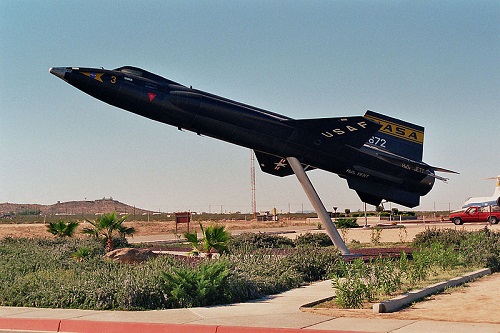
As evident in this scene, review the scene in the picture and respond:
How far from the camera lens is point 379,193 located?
2320 centimetres

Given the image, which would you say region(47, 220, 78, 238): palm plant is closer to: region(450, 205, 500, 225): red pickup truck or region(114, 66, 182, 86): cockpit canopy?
region(114, 66, 182, 86): cockpit canopy

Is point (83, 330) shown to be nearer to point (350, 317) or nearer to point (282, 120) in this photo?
point (350, 317)

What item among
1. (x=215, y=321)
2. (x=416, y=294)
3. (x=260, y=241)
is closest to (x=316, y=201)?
(x=260, y=241)

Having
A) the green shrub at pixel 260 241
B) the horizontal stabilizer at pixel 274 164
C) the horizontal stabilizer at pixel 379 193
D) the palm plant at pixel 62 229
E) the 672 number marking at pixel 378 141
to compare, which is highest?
the 672 number marking at pixel 378 141

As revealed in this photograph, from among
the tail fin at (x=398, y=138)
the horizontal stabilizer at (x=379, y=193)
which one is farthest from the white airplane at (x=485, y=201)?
the tail fin at (x=398, y=138)

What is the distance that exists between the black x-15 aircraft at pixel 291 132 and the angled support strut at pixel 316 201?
318mm

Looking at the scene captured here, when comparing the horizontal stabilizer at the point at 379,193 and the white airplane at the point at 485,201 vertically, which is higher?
the white airplane at the point at 485,201

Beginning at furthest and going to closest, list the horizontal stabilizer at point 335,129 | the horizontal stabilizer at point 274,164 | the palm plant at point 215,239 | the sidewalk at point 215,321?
1. the horizontal stabilizer at point 274,164
2. the horizontal stabilizer at point 335,129
3. the palm plant at point 215,239
4. the sidewalk at point 215,321

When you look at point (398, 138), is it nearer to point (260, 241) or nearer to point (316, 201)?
point (316, 201)

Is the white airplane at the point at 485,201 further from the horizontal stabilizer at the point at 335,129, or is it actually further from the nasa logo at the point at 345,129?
the nasa logo at the point at 345,129

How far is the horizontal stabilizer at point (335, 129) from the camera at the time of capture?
21359mm

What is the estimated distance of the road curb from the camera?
1172cm

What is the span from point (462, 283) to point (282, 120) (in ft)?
27.5

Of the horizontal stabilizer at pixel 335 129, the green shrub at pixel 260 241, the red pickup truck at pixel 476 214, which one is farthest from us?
the red pickup truck at pixel 476 214
